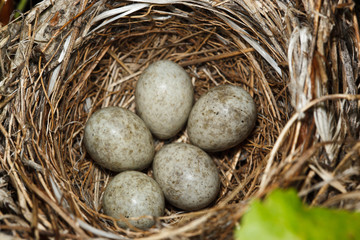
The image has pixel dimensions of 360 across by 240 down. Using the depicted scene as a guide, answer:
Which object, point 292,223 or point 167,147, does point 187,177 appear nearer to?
point 167,147

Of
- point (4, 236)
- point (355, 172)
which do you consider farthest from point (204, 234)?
point (4, 236)

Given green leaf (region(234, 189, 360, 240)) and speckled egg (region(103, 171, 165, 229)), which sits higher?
green leaf (region(234, 189, 360, 240))

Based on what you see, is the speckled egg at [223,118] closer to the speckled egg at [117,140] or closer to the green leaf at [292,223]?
the speckled egg at [117,140]

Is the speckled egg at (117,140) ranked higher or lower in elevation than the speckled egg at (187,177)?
higher

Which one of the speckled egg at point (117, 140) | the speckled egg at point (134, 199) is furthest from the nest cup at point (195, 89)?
the speckled egg at point (117, 140)

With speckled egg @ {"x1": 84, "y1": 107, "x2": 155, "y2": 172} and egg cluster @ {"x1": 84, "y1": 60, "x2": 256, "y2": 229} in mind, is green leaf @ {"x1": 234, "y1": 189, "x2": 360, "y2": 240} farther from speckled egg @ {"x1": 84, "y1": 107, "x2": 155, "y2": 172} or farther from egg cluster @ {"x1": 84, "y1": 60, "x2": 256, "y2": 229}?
speckled egg @ {"x1": 84, "y1": 107, "x2": 155, "y2": 172}

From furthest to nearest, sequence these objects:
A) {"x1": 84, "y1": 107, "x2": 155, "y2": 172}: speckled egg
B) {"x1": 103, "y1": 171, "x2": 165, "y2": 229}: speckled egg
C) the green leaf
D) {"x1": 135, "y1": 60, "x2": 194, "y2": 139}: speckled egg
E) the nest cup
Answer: {"x1": 135, "y1": 60, "x2": 194, "y2": 139}: speckled egg, {"x1": 84, "y1": 107, "x2": 155, "y2": 172}: speckled egg, {"x1": 103, "y1": 171, "x2": 165, "y2": 229}: speckled egg, the nest cup, the green leaf

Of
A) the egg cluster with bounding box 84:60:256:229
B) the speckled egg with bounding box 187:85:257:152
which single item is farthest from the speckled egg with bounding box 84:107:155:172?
the speckled egg with bounding box 187:85:257:152
